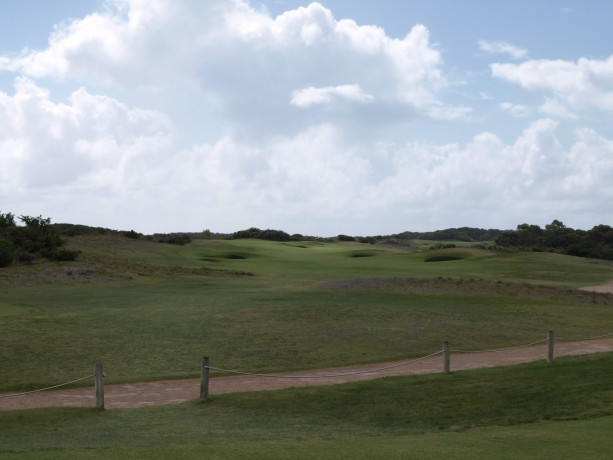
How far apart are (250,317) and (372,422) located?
1622cm

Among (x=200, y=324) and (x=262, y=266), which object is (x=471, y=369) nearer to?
(x=200, y=324)

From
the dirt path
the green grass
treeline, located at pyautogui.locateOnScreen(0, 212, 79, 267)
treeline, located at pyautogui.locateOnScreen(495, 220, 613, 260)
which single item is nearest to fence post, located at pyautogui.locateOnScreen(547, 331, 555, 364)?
the dirt path

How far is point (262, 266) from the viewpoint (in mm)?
64875

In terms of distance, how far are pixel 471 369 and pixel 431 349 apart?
4.44 metres

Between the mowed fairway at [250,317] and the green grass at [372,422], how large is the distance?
4.92 meters

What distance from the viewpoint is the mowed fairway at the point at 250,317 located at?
2278 centimetres

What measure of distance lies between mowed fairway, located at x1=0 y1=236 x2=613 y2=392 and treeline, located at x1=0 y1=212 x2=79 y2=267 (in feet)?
6.44

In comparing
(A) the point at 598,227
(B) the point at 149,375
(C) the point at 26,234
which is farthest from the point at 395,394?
(A) the point at 598,227

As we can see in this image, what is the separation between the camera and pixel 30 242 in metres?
54.8

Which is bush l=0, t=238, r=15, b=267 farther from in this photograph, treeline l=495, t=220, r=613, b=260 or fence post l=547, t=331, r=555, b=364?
treeline l=495, t=220, r=613, b=260

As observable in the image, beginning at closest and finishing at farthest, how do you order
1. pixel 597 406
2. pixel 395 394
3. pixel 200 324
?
pixel 597 406 → pixel 395 394 → pixel 200 324

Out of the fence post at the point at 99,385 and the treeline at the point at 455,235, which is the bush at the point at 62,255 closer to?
the fence post at the point at 99,385

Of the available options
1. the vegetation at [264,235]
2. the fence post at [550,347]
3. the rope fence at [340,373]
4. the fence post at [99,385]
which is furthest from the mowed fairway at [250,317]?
the vegetation at [264,235]

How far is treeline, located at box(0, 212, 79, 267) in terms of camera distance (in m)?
50.3
